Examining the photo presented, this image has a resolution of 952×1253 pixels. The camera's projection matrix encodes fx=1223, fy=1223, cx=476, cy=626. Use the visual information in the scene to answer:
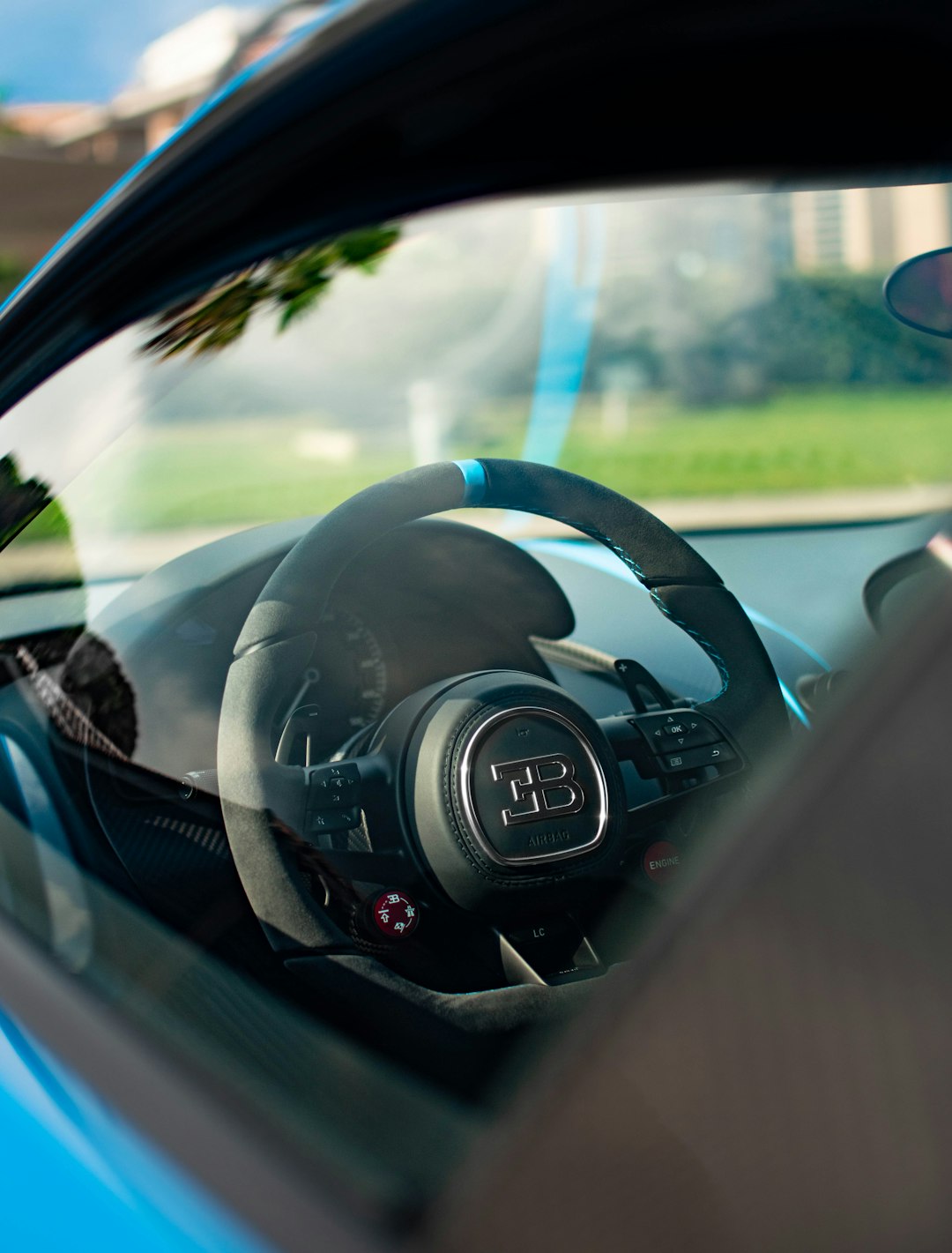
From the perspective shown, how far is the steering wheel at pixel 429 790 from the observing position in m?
1.36

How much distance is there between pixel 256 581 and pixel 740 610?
66 centimetres

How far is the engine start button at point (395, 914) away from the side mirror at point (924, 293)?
1066 mm

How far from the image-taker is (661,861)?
1.50 meters

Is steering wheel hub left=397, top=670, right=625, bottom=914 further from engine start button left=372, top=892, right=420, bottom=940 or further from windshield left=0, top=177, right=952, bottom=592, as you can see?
windshield left=0, top=177, right=952, bottom=592

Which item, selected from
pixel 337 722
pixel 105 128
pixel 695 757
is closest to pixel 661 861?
pixel 695 757

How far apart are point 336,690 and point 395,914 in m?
0.32

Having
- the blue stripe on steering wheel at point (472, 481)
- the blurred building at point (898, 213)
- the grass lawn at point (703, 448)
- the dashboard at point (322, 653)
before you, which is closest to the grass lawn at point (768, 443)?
the grass lawn at point (703, 448)

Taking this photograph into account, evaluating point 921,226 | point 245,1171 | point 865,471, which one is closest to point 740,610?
point 921,226

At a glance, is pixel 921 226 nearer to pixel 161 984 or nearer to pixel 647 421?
pixel 161 984

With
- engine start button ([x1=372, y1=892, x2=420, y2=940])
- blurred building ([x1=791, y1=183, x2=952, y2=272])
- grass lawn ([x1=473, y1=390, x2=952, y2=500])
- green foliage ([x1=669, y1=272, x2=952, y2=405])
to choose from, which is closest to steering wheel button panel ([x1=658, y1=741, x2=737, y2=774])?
engine start button ([x1=372, y1=892, x2=420, y2=940])

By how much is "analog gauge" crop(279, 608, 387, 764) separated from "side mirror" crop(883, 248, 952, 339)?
2.89 ft

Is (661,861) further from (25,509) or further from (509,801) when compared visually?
(25,509)

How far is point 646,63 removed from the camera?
857 mm

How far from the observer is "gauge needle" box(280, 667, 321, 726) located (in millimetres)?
1503
